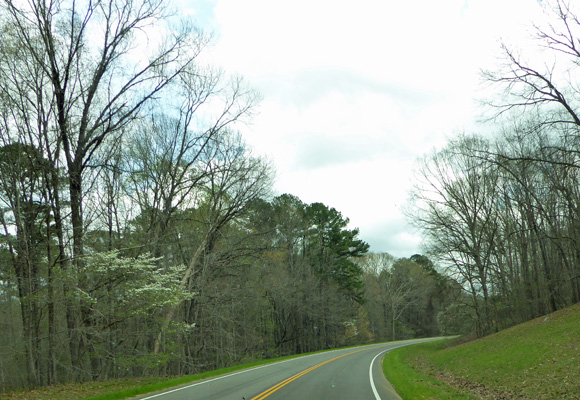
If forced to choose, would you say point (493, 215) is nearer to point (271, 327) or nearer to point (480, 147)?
point (480, 147)

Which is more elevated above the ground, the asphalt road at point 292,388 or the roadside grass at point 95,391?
the roadside grass at point 95,391

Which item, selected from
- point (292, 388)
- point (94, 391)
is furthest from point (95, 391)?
point (292, 388)

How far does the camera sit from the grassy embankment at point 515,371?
1080 cm

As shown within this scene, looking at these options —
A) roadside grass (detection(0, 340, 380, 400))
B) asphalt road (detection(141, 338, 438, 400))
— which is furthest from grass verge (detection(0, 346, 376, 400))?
asphalt road (detection(141, 338, 438, 400))

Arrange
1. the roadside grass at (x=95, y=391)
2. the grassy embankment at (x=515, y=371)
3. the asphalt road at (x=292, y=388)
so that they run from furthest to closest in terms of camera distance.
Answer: the roadside grass at (x=95, y=391), the grassy embankment at (x=515, y=371), the asphalt road at (x=292, y=388)

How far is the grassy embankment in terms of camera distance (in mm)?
10805

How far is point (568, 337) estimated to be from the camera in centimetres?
1512

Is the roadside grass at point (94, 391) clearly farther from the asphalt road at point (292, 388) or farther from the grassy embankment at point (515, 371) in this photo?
the grassy embankment at point (515, 371)

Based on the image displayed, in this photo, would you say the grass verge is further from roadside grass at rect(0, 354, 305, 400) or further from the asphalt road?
the asphalt road

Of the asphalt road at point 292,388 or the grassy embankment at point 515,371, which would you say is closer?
the asphalt road at point 292,388

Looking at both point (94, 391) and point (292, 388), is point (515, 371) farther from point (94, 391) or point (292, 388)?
point (94, 391)

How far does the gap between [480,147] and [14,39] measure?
80.8 feet

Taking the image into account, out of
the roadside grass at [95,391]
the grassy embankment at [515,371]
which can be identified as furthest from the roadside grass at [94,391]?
the grassy embankment at [515,371]

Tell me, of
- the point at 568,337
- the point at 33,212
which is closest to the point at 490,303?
the point at 568,337
